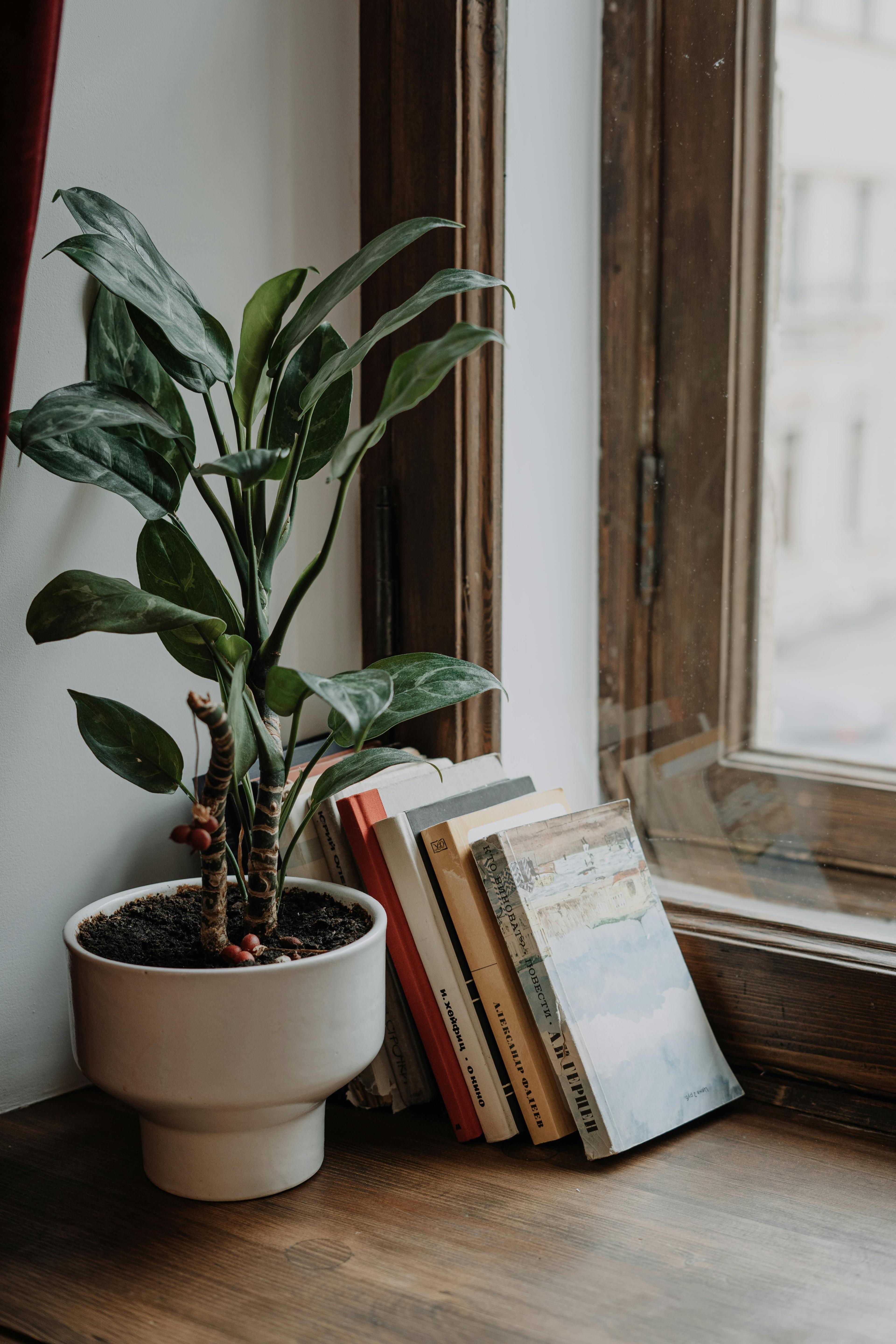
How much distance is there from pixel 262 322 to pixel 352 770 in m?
0.35

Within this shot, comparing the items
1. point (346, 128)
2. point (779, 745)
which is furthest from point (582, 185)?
point (779, 745)

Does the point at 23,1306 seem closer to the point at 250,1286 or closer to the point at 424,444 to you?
the point at 250,1286

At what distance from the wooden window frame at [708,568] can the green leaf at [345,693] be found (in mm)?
511

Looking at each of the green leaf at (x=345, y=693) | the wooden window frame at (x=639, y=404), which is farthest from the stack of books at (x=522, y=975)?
the green leaf at (x=345, y=693)

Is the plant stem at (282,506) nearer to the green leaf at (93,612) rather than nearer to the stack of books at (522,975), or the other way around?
the green leaf at (93,612)

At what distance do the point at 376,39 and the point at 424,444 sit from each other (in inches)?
16.2

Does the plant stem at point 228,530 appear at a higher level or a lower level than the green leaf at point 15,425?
lower

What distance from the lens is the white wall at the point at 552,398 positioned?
1185mm

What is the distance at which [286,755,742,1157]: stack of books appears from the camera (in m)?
0.95

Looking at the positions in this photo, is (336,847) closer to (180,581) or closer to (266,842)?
(266,842)

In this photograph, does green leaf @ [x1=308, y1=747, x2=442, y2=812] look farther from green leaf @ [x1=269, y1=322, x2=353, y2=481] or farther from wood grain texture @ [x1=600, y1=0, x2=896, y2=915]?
wood grain texture @ [x1=600, y1=0, x2=896, y2=915]

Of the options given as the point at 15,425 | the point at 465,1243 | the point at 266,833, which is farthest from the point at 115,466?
the point at 465,1243

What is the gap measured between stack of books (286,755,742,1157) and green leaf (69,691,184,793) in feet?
0.57

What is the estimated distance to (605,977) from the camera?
0.98 meters
